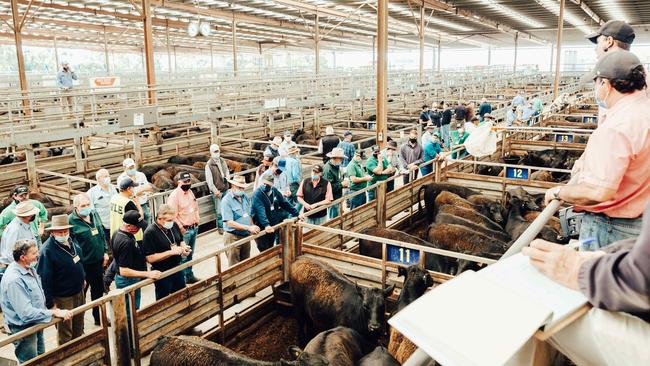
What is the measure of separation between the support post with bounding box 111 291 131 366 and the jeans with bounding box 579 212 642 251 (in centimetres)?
370

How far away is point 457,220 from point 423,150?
11.6 ft

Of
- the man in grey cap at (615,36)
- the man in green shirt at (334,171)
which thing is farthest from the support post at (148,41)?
the man in grey cap at (615,36)

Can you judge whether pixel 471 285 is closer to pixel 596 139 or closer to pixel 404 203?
pixel 596 139

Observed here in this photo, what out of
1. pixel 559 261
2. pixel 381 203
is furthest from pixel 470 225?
pixel 559 261

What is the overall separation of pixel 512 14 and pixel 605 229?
3157cm

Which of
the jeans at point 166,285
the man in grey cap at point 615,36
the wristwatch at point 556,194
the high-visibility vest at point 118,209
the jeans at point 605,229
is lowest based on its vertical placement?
the jeans at point 166,285

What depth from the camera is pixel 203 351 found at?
15.4 feet

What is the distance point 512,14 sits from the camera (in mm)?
30844

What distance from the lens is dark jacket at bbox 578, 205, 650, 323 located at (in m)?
1.17

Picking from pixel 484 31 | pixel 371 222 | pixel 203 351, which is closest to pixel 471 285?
pixel 203 351

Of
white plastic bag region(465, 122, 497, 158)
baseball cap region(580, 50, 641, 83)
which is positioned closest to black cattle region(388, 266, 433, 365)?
white plastic bag region(465, 122, 497, 158)

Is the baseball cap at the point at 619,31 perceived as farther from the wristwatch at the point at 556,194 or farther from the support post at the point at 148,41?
the support post at the point at 148,41

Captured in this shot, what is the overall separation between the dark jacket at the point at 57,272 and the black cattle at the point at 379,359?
3326mm

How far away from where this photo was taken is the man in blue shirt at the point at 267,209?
24.4ft
